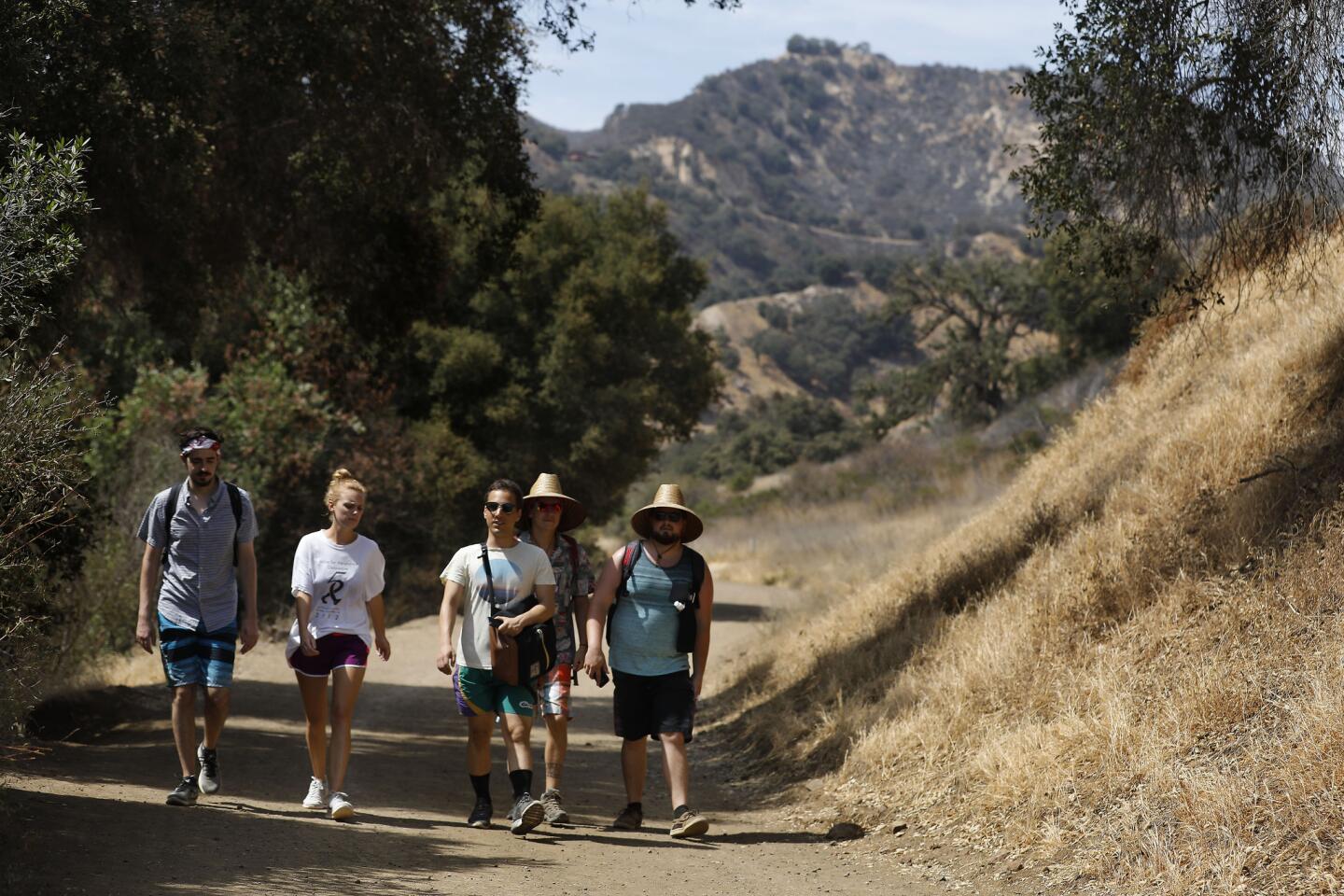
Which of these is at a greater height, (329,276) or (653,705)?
(329,276)

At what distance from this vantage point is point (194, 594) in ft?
27.7

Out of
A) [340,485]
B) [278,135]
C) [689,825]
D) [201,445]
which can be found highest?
→ [278,135]

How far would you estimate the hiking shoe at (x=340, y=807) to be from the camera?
8.38m

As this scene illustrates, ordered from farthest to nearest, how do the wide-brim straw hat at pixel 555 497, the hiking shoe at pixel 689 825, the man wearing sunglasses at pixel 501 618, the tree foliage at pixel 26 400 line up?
the wide-brim straw hat at pixel 555 497, the hiking shoe at pixel 689 825, the man wearing sunglasses at pixel 501 618, the tree foliage at pixel 26 400

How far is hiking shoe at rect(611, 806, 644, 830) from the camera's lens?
9.05 m

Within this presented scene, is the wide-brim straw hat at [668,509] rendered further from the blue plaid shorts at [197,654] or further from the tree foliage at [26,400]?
the tree foliage at [26,400]

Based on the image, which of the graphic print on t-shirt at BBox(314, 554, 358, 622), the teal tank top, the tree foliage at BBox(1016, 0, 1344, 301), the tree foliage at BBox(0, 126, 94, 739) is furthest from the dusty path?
the tree foliage at BBox(1016, 0, 1344, 301)

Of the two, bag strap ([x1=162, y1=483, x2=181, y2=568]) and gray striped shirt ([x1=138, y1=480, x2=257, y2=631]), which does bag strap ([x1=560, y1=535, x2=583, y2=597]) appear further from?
bag strap ([x1=162, y1=483, x2=181, y2=568])

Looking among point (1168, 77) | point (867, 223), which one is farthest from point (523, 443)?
point (867, 223)

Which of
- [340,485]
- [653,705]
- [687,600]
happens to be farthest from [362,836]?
[687,600]

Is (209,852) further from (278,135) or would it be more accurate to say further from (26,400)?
(278,135)

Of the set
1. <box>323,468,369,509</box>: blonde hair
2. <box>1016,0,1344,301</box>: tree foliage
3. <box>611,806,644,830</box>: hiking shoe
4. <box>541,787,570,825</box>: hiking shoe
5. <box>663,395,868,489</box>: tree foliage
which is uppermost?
<box>1016,0,1344,301</box>: tree foliage

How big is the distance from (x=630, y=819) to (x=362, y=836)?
177cm

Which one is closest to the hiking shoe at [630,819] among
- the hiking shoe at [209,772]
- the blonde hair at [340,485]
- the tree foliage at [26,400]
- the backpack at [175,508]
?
the hiking shoe at [209,772]
